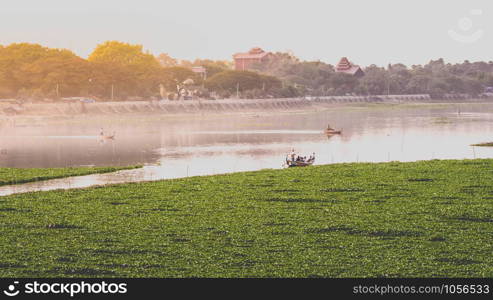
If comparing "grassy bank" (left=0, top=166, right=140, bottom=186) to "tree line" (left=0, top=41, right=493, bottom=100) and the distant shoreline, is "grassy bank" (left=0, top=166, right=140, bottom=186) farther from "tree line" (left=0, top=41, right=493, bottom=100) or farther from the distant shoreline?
"tree line" (left=0, top=41, right=493, bottom=100)

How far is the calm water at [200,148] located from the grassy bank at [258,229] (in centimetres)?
792

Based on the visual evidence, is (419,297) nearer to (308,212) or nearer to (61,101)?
(308,212)

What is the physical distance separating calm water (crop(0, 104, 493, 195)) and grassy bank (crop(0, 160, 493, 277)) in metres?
7.92

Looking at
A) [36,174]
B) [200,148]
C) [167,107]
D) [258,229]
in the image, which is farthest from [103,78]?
[258,229]

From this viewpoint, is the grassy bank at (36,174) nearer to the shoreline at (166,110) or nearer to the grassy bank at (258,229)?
the grassy bank at (258,229)

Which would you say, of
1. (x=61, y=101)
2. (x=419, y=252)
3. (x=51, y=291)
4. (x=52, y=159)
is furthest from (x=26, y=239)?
(x=61, y=101)

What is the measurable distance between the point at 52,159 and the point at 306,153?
18669 mm

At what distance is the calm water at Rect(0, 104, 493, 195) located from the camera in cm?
4766

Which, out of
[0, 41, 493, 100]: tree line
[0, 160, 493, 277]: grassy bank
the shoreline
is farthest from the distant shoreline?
[0, 160, 493, 277]: grassy bank

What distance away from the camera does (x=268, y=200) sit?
88.7ft

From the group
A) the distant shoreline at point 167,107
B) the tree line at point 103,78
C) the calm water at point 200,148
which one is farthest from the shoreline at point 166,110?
Result: the calm water at point 200,148

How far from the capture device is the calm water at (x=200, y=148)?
47.7 metres

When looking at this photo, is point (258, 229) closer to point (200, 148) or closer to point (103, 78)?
point (200, 148)

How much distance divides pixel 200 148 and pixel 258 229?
142 feet
